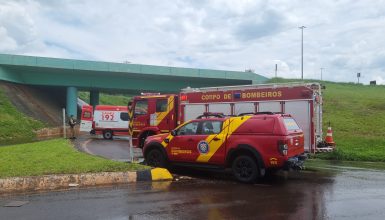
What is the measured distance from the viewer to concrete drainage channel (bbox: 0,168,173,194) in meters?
9.16

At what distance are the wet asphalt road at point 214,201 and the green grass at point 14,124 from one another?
2172 centimetres

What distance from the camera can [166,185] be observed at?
32.8ft

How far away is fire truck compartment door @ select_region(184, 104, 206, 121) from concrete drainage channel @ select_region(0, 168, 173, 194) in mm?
5573

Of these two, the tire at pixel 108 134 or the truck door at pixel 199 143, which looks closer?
the truck door at pixel 199 143

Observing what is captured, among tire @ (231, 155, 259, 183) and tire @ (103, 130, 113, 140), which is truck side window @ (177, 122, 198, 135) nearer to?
tire @ (231, 155, 259, 183)

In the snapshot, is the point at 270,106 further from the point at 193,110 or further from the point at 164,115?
the point at 164,115

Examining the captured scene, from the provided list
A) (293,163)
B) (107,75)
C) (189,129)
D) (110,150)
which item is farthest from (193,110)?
(107,75)

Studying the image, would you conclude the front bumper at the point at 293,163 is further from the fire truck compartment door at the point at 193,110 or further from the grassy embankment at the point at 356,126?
the grassy embankment at the point at 356,126

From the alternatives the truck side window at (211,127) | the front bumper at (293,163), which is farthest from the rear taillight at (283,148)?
the truck side window at (211,127)

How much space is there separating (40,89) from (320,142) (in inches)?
1526

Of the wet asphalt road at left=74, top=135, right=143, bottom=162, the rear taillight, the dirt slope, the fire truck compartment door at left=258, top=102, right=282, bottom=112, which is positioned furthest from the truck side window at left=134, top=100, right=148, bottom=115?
the dirt slope

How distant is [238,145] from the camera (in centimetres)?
1080

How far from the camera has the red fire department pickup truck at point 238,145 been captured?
10285mm

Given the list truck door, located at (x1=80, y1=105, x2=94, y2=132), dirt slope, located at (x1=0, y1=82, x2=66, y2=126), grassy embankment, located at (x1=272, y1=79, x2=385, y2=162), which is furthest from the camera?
dirt slope, located at (x1=0, y1=82, x2=66, y2=126)
